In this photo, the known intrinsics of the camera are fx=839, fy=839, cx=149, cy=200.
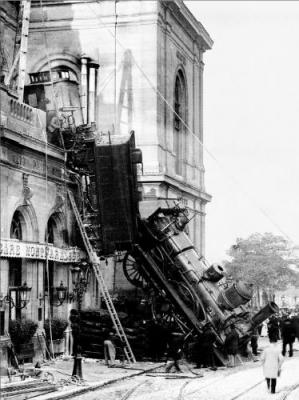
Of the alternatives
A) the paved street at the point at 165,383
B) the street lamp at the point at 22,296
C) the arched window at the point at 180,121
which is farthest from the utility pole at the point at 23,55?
the arched window at the point at 180,121

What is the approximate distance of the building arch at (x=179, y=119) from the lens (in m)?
38.7

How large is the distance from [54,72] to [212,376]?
47.8 feet

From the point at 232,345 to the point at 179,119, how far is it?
15636 millimetres

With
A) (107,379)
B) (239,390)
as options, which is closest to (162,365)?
(107,379)

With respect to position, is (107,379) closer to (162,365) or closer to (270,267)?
(162,365)

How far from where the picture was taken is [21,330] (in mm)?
24312

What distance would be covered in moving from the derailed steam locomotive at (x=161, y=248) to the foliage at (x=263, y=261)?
45.0 m

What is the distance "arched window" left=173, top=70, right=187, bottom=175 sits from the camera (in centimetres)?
3878

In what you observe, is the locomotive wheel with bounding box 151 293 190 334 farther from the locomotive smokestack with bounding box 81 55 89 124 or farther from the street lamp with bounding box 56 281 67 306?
the locomotive smokestack with bounding box 81 55 89 124

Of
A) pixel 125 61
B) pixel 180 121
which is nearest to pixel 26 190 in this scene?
pixel 125 61

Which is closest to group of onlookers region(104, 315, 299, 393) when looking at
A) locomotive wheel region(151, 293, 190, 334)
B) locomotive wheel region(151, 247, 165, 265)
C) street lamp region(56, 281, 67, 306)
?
locomotive wheel region(151, 293, 190, 334)

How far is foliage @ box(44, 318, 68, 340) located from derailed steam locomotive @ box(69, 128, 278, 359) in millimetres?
2633

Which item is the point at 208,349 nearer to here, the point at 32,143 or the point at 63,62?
the point at 32,143

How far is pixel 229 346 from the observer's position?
2528 cm
